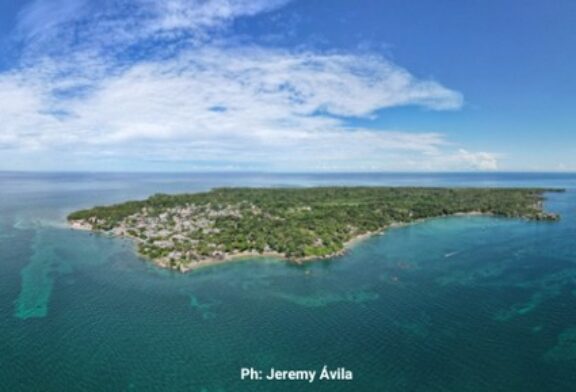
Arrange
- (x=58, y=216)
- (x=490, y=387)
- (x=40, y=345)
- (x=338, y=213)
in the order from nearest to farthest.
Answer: (x=490, y=387) → (x=40, y=345) → (x=338, y=213) → (x=58, y=216)

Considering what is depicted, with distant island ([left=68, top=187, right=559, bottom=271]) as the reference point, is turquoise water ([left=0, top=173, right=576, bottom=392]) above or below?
below

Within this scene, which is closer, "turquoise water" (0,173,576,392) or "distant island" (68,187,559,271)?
"turquoise water" (0,173,576,392)

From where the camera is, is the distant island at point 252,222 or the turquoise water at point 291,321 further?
the distant island at point 252,222

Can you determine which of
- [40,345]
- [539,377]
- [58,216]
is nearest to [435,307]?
[539,377]

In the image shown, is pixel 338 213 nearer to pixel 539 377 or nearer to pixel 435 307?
pixel 435 307

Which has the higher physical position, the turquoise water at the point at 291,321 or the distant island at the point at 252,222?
the distant island at the point at 252,222
